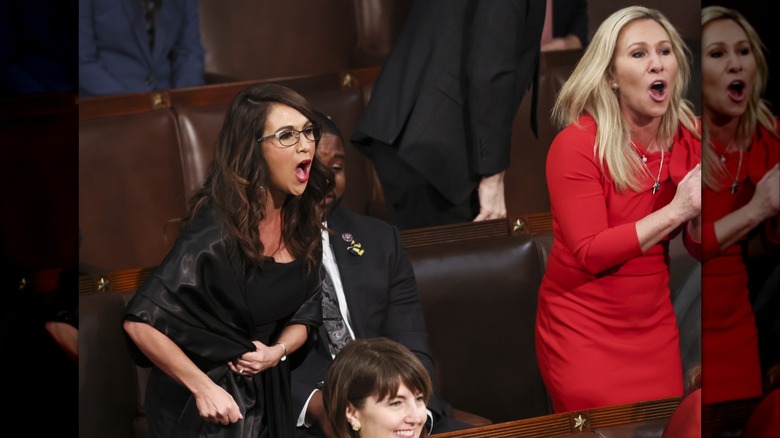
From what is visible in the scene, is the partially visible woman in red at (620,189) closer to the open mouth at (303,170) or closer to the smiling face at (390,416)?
the smiling face at (390,416)

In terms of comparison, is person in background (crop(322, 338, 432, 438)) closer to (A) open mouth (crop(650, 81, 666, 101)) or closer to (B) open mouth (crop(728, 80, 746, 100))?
(A) open mouth (crop(650, 81, 666, 101))

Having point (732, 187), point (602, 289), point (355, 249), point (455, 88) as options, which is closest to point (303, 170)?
point (355, 249)

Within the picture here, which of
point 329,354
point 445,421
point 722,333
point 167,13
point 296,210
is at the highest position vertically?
point 167,13

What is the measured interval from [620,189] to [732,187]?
867mm

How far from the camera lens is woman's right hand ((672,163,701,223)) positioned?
2426mm

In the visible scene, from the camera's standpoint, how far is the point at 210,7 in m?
2.44

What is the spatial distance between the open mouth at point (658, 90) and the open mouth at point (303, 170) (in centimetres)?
78

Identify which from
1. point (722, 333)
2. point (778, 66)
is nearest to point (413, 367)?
point (722, 333)

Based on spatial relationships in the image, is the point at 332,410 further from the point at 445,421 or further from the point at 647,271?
the point at 647,271

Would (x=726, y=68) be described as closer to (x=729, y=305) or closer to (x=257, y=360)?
(x=729, y=305)

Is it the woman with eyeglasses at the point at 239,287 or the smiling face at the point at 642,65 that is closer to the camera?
the woman with eyeglasses at the point at 239,287

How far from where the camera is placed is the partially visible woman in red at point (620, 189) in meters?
2.47

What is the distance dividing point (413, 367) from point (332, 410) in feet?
0.62

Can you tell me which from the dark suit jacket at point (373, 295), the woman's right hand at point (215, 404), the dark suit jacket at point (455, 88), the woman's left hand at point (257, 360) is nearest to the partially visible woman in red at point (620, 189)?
the dark suit jacket at point (455, 88)
